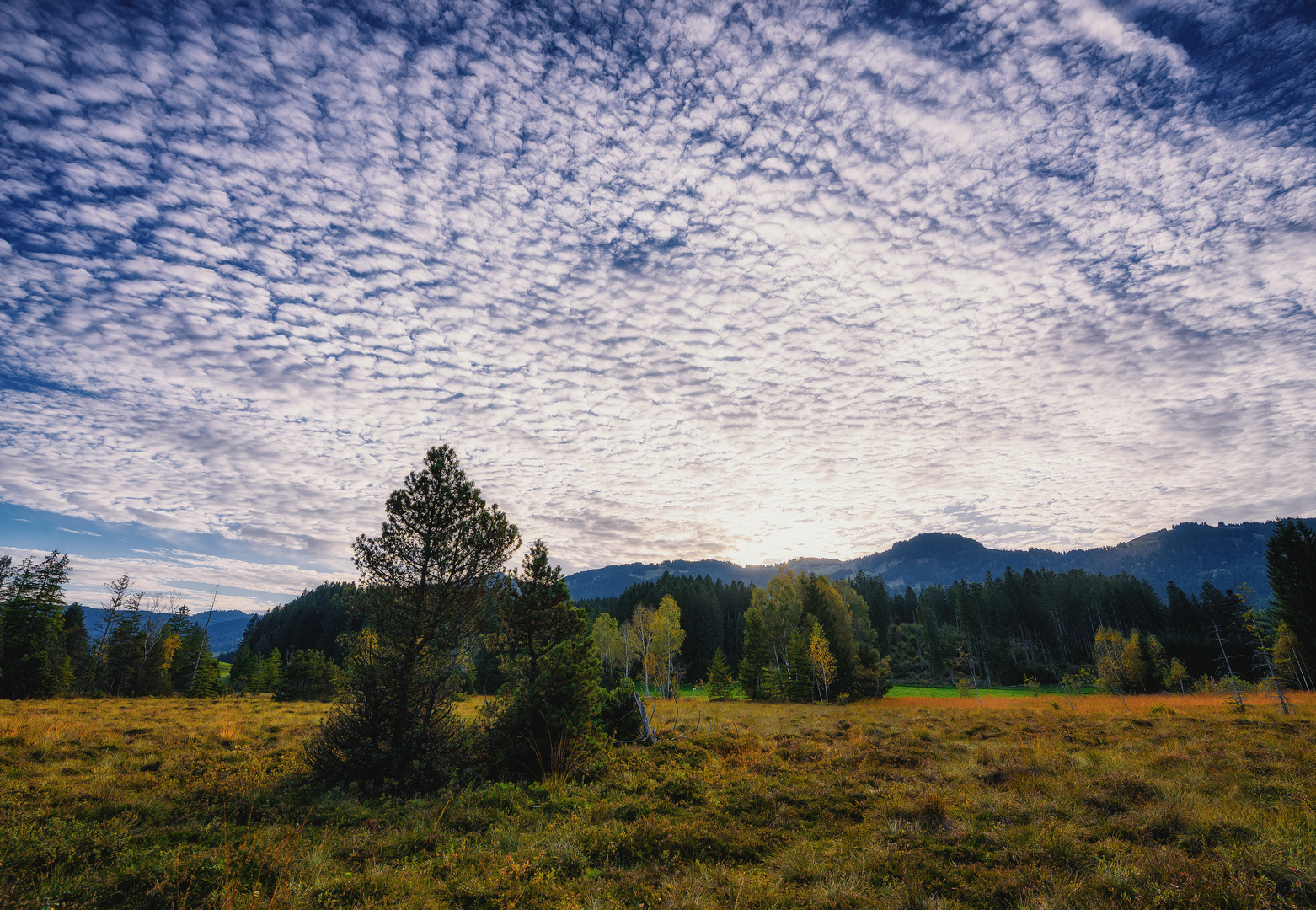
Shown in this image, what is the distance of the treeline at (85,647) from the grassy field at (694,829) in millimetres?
30165

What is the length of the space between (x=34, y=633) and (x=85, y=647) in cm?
3094

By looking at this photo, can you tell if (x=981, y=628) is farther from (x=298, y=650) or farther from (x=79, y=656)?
(x=79, y=656)

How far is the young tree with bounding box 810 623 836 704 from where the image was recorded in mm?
46188

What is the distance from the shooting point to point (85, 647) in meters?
58.2

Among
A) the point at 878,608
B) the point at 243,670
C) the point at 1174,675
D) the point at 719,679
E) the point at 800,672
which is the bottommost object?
the point at 1174,675

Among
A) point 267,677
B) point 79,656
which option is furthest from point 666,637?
point 79,656

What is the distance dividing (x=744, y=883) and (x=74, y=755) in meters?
19.9

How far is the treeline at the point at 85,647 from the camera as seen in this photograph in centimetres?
3569

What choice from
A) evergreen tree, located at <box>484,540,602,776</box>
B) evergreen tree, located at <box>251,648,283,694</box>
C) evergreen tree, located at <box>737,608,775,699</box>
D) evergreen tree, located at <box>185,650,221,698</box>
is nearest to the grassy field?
evergreen tree, located at <box>484,540,602,776</box>

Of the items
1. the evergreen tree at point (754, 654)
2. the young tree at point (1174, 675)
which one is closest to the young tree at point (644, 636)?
the evergreen tree at point (754, 654)

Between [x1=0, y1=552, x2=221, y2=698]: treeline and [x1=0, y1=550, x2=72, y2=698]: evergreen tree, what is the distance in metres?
0.04

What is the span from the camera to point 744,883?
717 cm

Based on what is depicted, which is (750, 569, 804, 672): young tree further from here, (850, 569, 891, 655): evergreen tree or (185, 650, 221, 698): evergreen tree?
(185, 650, 221, 698): evergreen tree

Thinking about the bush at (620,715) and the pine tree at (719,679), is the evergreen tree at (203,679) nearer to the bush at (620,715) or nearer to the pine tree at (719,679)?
the pine tree at (719,679)
